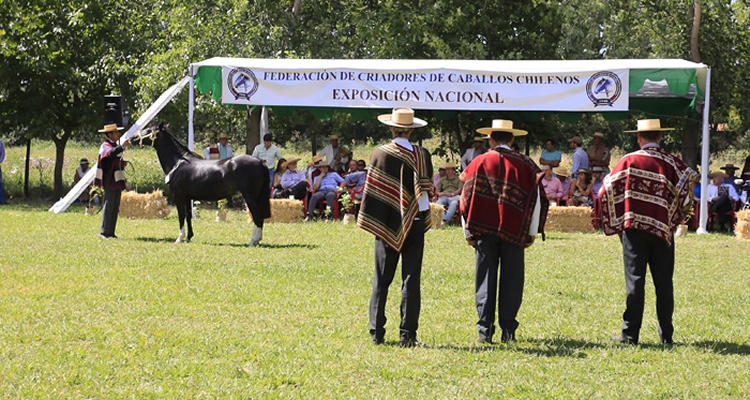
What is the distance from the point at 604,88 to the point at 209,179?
6.88 meters

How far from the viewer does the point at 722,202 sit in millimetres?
18766

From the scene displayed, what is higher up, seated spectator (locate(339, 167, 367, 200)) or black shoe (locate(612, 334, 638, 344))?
seated spectator (locate(339, 167, 367, 200))

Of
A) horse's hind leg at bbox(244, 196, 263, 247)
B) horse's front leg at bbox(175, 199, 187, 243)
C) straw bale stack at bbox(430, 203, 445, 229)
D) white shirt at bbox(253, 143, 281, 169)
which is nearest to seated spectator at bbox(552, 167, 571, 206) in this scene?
straw bale stack at bbox(430, 203, 445, 229)

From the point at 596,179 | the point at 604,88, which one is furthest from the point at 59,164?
the point at 604,88

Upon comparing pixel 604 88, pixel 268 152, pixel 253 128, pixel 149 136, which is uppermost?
pixel 604 88

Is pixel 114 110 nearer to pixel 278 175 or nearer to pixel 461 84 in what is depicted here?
pixel 278 175

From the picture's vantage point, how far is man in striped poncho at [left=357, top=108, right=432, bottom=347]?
745cm

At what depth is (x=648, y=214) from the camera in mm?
7590

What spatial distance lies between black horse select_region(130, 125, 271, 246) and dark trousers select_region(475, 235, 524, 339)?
704 cm

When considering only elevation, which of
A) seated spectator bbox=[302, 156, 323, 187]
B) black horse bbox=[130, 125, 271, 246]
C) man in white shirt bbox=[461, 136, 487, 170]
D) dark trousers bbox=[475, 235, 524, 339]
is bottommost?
dark trousers bbox=[475, 235, 524, 339]

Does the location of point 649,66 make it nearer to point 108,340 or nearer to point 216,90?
point 216,90

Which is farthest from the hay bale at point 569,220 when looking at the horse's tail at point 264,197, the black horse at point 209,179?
the black horse at point 209,179

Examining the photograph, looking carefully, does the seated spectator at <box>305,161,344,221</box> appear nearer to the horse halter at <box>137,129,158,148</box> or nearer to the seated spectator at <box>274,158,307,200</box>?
the seated spectator at <box>274,158,307,200</box>

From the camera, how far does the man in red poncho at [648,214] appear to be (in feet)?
25.0
